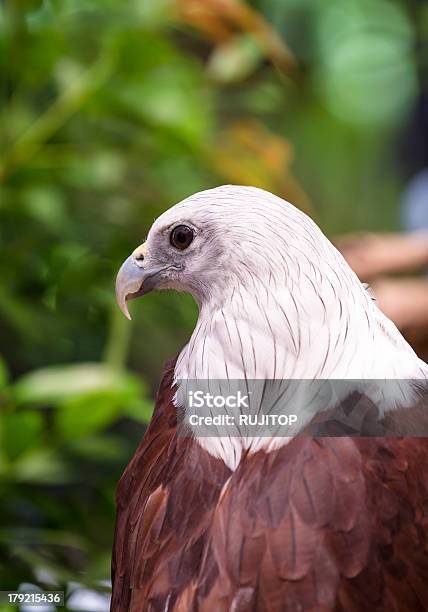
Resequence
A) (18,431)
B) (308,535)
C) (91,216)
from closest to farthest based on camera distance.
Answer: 1. (308,535)
2. (18,431)
3. (91,216)

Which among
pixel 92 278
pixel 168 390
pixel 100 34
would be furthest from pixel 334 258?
pixel 100 34

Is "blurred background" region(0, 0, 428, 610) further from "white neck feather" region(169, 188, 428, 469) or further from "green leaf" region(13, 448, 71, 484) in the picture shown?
"white neck feather" region(169, 188, 428, 469)

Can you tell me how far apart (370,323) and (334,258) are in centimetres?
5

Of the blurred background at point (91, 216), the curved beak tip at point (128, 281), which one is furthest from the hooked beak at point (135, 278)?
the blurred background at point (91, 216)

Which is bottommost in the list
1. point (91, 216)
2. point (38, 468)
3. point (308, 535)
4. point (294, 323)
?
point (308, 535)

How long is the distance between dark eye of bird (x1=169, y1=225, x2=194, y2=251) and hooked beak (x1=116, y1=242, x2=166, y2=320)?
0.11 ft

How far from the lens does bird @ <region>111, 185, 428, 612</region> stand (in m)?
0.62

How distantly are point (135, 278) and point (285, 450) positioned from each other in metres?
0.19

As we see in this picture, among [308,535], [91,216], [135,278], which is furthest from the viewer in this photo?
[91,216]

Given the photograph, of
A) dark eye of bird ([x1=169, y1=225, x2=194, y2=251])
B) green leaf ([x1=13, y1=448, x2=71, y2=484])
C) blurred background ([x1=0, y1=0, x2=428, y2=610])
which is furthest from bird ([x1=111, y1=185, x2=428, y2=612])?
green leaf ([x1=13, y1=448, x2=71, y2=484])

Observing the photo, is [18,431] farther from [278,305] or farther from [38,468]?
[278,305]

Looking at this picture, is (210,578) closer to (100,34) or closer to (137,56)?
(137,56)

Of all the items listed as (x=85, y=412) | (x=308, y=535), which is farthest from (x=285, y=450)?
(x=85, y=412)

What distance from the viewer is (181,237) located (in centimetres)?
70
